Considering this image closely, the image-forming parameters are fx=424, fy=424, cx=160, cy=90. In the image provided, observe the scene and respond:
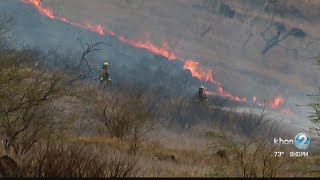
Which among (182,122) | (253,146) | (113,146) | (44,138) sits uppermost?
(253,146)

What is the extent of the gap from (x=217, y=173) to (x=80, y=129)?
2103cm

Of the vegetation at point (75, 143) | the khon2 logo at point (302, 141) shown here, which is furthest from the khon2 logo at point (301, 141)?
the vegetation at point (75, 143)

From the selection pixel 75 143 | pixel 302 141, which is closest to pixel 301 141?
pixel 302 141

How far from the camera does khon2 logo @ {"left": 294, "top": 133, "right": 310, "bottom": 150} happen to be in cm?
1235

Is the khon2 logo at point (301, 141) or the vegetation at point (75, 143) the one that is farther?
the khon2 logo at point (301, 141)

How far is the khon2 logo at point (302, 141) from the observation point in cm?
1235

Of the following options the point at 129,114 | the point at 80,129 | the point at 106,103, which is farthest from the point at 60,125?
the point at 80,129

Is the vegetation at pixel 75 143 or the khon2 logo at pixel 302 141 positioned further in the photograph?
the khon2 logo at pixel 302 141

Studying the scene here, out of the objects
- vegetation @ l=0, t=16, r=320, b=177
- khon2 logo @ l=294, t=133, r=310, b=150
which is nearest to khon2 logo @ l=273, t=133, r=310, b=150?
khon2 logo @ l=294, t=133, r=310, b=150

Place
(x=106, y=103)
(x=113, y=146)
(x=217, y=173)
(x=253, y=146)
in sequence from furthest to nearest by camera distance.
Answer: (x=106, y=103) → (x=113, y=146) → (x=253, y=146) → (x=217, y=173)

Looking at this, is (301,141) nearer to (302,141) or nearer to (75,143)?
(302,141)

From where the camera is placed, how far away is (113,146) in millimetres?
18766

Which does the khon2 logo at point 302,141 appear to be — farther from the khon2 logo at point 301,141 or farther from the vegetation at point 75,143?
the vegetation at point 75,143

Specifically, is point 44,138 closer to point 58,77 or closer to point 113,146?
point 58,77
